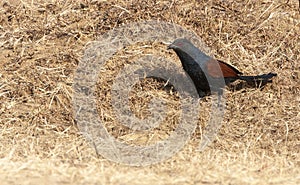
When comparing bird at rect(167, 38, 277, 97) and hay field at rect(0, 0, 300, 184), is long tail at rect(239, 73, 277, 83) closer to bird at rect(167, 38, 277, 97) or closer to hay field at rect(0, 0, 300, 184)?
bird at rect(167, 38, 277, 97)

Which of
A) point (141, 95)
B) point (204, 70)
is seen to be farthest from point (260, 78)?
point (141, 95)

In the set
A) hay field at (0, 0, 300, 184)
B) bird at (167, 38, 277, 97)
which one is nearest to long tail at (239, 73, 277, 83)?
A: bird at (167, 38, 277, 97)

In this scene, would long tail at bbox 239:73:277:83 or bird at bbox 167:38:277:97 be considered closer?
bird at bbox 167:38:277:97

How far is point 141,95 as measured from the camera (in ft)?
21.6

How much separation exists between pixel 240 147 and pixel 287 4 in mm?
2459

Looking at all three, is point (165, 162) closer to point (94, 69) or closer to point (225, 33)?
point (94, 69)

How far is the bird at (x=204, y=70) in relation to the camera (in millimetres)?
6434

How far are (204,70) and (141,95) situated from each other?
0.77 metres

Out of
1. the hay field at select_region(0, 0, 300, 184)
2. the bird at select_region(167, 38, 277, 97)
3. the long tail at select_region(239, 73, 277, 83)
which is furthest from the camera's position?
the long tail at select_region(239, 73, 277, 83)

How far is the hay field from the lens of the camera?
5301 mm

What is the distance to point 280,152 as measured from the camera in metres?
5.94

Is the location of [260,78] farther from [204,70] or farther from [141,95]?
[141,95]

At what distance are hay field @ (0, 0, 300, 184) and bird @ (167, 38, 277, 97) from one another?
166 millimetres

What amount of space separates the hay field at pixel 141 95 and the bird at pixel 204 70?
166mm
